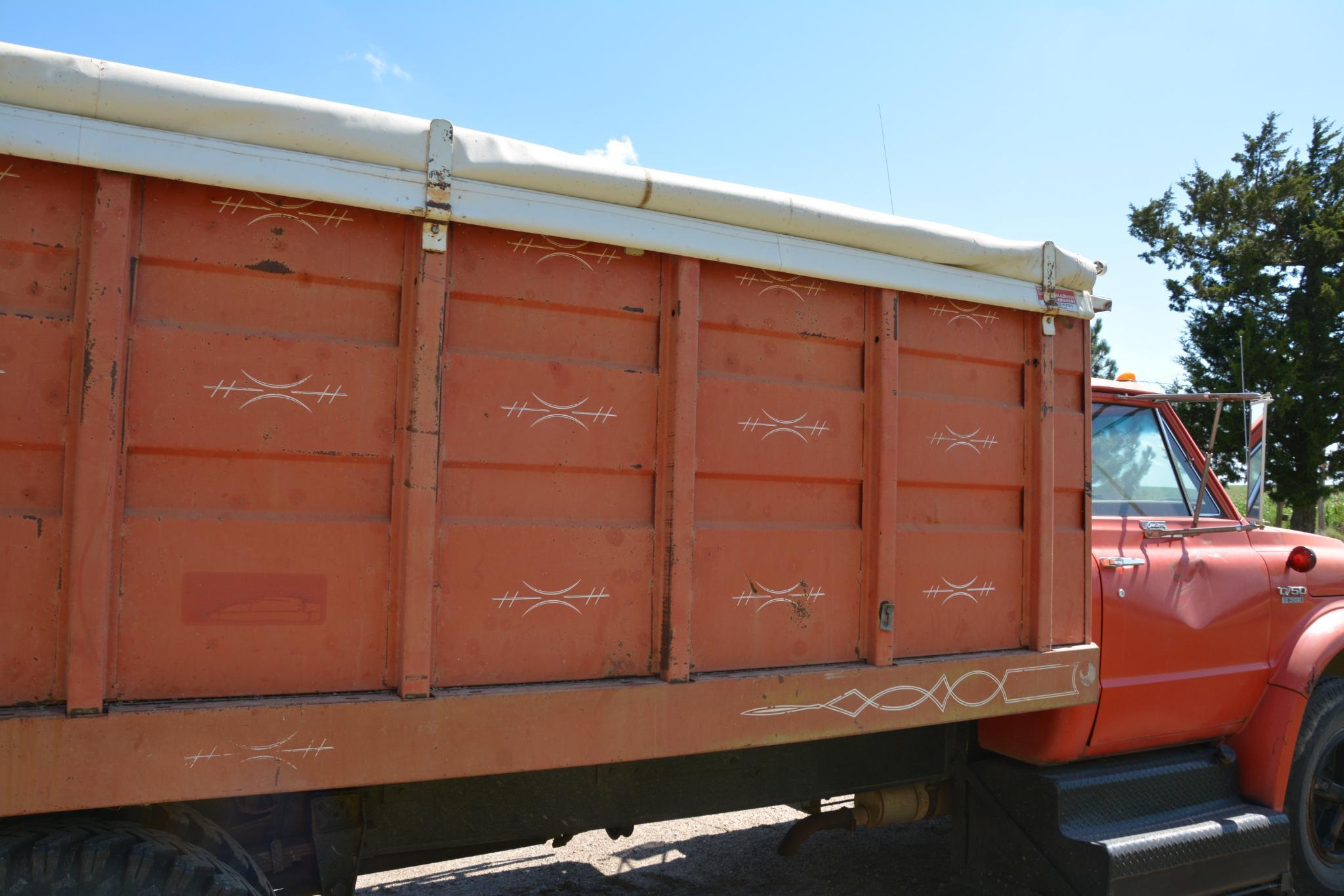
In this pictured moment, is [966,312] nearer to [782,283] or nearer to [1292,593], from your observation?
[782,283]

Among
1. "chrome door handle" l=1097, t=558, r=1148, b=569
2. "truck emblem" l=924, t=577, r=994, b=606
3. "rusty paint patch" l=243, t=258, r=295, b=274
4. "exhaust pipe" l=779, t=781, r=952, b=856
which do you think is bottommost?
"exhaust pipe" l=779, t=781, r=952, b=856

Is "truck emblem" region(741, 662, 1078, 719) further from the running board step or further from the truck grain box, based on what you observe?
the running board step

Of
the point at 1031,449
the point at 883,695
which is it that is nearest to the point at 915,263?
the point at 1031,449

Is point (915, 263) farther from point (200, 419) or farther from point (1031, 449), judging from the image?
point (200, 419)

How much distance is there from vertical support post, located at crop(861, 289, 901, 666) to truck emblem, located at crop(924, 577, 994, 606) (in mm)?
189

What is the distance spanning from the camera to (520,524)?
2.47 meters

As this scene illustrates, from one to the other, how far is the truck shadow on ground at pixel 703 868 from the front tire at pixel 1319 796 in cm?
136

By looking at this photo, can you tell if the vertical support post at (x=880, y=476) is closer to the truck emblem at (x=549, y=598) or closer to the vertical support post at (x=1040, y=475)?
the vertical support post at (x=1040, y=475)

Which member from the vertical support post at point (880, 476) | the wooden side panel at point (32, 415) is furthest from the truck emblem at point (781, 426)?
the wooden side panel at point (32, 415)

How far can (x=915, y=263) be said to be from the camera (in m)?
3.12

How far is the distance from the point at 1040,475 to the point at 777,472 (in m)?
1.12

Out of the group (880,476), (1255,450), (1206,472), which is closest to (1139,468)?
(1206,472)

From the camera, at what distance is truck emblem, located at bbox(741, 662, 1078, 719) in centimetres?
285

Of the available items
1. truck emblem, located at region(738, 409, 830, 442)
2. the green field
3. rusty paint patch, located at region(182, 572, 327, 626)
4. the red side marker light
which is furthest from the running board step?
the green field
